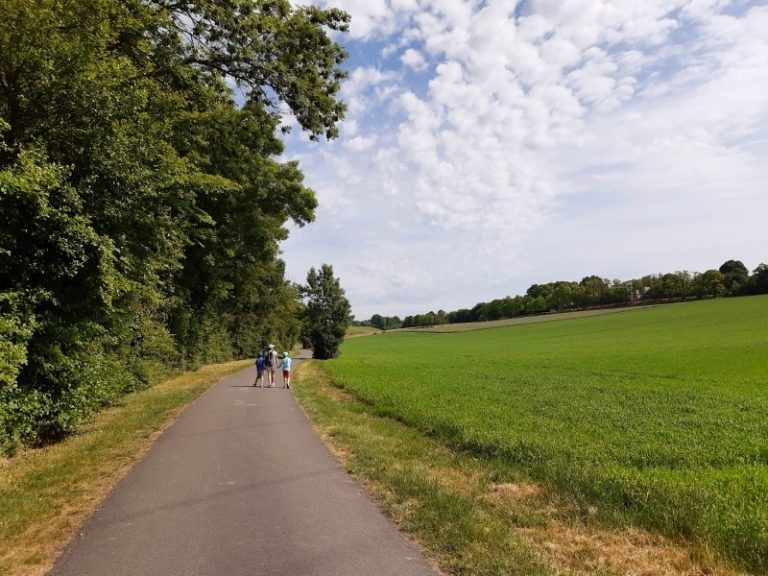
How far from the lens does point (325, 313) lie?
5656 centimetres

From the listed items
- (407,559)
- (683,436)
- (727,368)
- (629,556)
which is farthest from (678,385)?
(407,559)

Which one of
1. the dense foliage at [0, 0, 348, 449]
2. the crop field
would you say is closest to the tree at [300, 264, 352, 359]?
the crop field

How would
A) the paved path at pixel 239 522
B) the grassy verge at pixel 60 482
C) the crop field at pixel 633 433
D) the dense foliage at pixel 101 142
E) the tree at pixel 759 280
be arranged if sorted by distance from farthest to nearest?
1. the tree at pixel 759 280
2. the dense foliage at pixel 101 142
3. the crop field at pixel 633 433
4. the grassy verge at pixel 60 482
5. the paved path at pixel 239 522

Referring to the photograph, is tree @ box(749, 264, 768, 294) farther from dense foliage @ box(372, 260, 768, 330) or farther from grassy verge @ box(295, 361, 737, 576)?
grassy verge @ box(295, 361, 737, 576)

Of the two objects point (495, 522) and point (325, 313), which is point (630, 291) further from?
point (495, 522)

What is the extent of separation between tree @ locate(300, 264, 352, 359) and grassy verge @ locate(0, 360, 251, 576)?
41.3 metres

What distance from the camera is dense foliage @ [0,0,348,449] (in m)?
8.17

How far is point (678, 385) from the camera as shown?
2030cm

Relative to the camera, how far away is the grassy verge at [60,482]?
16.5ft

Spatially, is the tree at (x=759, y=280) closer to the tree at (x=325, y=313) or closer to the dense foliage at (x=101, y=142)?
the tree at (x=325, y=313)

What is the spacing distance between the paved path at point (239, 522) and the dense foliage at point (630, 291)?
4637 inches

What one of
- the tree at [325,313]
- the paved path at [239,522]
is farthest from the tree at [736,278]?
the paved path at [239,522]

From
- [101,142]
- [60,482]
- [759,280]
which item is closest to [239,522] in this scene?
[60,482]

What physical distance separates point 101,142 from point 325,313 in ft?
156
